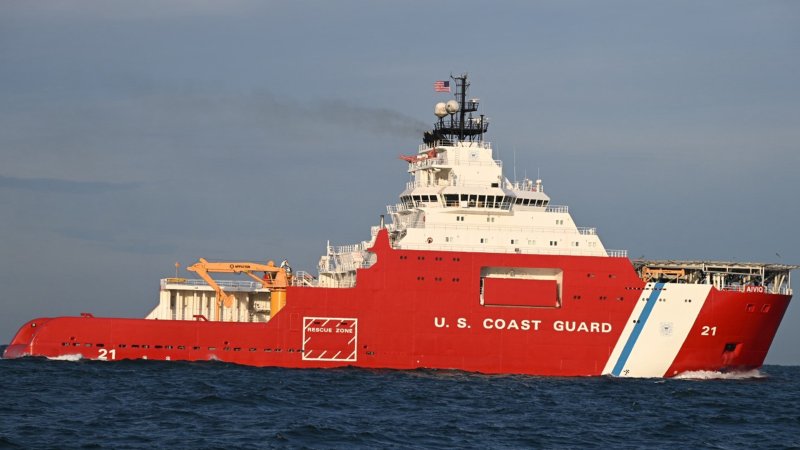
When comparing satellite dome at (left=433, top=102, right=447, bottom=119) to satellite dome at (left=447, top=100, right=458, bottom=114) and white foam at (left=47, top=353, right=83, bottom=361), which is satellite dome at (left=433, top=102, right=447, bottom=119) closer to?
satellite dome at (left=447, top=100, right=458, bottom=114)

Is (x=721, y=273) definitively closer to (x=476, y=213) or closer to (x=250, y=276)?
(x=476, y=213)

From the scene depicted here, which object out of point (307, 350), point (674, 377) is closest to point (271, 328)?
point (307, 350)

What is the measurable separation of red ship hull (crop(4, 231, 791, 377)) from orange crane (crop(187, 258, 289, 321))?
1443mm

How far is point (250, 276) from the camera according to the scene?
37469 mm

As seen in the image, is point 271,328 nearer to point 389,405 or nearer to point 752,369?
point 389,405

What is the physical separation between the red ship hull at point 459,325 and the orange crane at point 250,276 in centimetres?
144

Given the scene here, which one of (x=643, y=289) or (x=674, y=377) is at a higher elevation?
(x=643, y=289)

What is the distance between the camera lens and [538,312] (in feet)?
115

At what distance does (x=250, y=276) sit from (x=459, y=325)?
7513mm

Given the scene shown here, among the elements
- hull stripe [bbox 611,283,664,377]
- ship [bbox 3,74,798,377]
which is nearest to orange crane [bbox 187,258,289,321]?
ship [bbox 3,74,798,377]

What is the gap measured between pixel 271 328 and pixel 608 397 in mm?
11028

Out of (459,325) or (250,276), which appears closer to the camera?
(459,325)

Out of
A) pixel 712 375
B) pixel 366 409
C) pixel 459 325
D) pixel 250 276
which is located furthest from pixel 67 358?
pixel 712 375

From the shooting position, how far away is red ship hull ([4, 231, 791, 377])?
3497 cm
